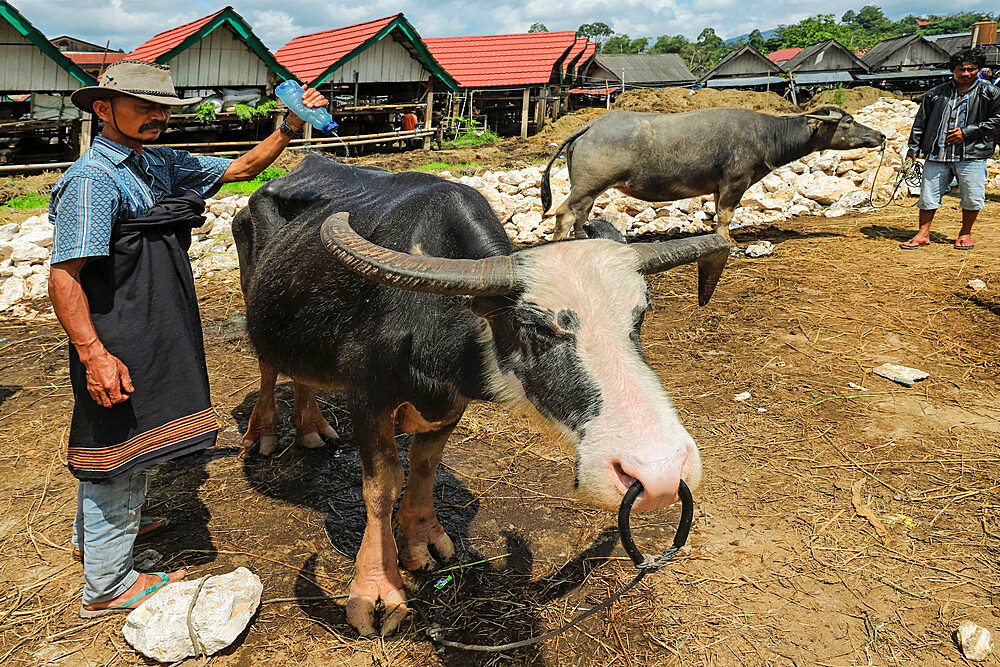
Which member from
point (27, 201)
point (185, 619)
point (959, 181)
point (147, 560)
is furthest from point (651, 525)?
point (27, 201)

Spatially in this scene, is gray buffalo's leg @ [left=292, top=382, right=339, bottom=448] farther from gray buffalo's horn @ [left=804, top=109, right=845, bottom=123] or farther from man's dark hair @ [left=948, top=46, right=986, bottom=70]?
gray buffalo's horn @ [left=804, top=109, right=845, bottom=123]

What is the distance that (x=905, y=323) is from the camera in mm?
5996

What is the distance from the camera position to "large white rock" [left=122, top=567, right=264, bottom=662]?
8.20 feet

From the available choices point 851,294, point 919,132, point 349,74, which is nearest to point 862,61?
point 349,74

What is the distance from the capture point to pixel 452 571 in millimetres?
3141

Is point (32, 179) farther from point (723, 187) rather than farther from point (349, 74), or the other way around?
point (723, 187)

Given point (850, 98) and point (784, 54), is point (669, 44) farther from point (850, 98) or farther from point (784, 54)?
point (850, 98)

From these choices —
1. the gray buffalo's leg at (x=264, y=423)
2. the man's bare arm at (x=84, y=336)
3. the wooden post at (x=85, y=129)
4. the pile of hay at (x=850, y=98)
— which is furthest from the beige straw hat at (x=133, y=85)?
the pile of hay at (x=850, y=98)

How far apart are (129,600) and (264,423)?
4.75 feet

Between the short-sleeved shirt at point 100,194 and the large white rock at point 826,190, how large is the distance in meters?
10.8

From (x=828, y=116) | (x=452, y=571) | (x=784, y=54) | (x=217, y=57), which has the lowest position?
(x=452, y=571)

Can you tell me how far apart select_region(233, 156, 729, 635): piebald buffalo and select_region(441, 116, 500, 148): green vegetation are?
56.9 feet

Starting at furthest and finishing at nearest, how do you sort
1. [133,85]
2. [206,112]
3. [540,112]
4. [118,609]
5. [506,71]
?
1. [540,112]
2. [506,71]
3. [206,112]
4. [118,609]
5. [133,85]

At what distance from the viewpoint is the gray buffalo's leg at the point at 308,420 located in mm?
4109
